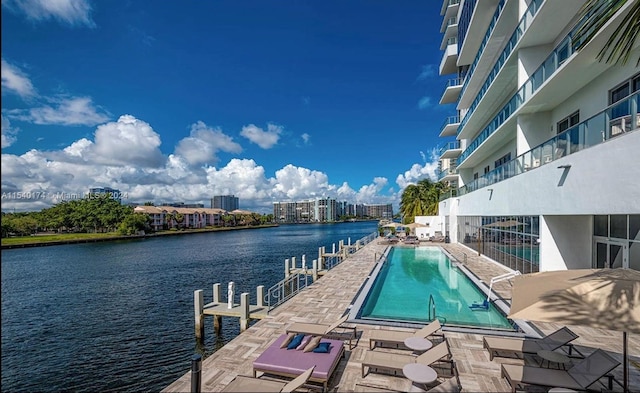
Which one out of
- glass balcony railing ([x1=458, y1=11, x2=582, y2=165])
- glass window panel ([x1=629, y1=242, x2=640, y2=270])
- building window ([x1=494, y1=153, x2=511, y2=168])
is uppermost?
glass balcony railing ([x1=458, y1=11, x2=582, y2=165])

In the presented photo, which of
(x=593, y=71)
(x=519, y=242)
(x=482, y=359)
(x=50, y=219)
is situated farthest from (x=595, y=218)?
(x=50, y=219)

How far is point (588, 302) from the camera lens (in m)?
4.76

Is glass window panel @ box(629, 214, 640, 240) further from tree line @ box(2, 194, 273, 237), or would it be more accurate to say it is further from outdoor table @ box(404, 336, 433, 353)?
tree line @ box(2, 194, 273, 237)

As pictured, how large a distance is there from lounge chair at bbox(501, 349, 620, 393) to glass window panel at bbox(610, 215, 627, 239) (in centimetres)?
598

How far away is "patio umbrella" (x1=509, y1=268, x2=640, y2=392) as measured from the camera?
14.9 feet

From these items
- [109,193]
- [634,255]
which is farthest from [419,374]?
[109,193]

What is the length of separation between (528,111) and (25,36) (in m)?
17.4

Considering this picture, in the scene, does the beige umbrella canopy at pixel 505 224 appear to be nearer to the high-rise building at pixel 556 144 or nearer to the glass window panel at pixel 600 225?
the high-rise building at pixel 556 144

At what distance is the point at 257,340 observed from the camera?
8.46m

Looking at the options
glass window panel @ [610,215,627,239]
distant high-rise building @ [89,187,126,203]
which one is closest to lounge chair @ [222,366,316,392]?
glass window panel @ [610,215,627,239]

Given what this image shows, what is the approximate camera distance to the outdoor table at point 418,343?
22.3ft

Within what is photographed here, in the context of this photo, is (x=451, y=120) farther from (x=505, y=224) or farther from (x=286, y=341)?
(x=286, y=341)

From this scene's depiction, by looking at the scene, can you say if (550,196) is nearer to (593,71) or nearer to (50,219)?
(593,71)

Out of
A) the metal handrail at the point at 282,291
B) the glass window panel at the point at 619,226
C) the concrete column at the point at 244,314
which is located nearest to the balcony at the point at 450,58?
the glass window panel at the point at 619,226
